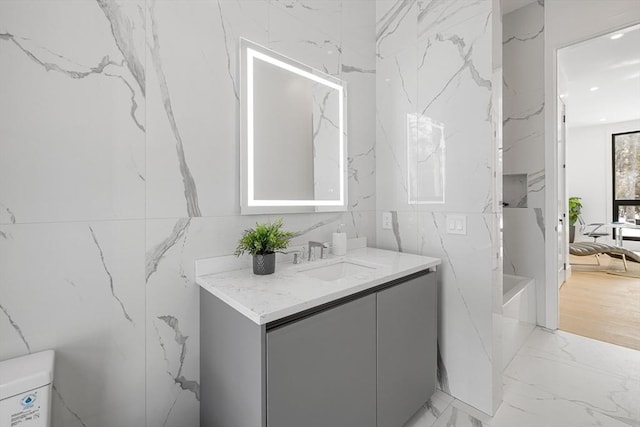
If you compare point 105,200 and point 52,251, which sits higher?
point 105,200

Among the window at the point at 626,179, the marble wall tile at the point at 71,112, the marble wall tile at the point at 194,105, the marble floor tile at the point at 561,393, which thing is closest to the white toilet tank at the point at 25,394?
the marble wall tile at the point at 71,112

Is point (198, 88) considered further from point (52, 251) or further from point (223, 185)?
point (52, 251)

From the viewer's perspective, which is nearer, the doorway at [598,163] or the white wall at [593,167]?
the doorway at [598,163]

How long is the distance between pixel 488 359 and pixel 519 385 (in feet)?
1.60

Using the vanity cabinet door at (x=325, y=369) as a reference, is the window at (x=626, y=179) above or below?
above

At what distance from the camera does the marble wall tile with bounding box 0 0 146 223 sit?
938 millimetres

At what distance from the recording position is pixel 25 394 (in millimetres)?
816

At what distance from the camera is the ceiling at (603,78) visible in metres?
3.02

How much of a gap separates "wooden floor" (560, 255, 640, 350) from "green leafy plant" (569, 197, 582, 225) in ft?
7.25

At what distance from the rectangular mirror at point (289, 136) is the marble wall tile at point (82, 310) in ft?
1.95

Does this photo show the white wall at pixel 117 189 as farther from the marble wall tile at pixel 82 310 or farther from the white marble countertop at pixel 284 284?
the white marble countertop at pixel 284 284

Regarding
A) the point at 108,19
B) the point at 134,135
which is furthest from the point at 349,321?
the point at 108,19

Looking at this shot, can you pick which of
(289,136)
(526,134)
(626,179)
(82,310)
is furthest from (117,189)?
(626,179)

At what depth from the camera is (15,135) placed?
0.94 metres
